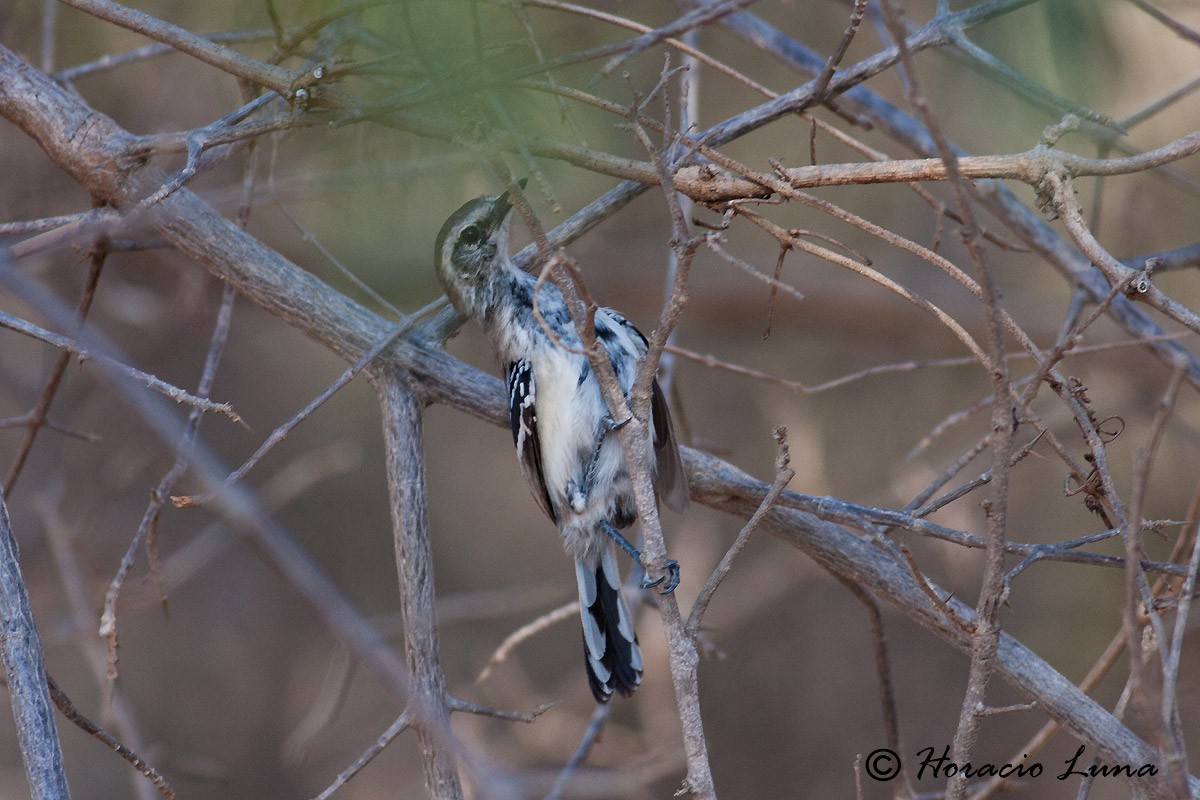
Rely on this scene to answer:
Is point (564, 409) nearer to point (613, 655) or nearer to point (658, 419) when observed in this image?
point (658, 419)

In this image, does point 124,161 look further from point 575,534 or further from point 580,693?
point 580,693

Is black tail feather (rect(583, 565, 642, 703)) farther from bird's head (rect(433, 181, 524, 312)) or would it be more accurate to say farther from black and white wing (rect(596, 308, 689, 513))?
bird's head (rect(433, 181, 524, 312))

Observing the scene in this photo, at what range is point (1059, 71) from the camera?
3.03 m

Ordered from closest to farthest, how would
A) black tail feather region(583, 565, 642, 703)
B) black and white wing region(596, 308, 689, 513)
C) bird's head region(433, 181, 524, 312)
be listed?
black and white wing region(596, 308, 689, 513) < black tail feather region(583, 565, 642, 703) < bird's head region(433, 181, 524, 312)

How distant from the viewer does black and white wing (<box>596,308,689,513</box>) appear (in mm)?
2893

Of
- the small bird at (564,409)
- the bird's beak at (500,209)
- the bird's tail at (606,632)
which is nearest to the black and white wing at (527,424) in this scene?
the small bird at (564,409)

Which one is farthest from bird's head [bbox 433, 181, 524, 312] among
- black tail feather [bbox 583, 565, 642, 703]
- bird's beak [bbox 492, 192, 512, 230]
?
black tail feather [bbox 583, 565, 642, 703]

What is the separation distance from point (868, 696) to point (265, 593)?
12.8 feet

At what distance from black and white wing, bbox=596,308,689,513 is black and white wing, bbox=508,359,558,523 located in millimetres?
310

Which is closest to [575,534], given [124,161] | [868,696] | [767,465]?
[124,161]

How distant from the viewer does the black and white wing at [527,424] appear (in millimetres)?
3309

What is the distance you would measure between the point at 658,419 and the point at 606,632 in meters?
0.82

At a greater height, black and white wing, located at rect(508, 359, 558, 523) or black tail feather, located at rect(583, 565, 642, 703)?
black and white wing, located at rect(508, 359, 558, 523)

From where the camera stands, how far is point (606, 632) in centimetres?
342
